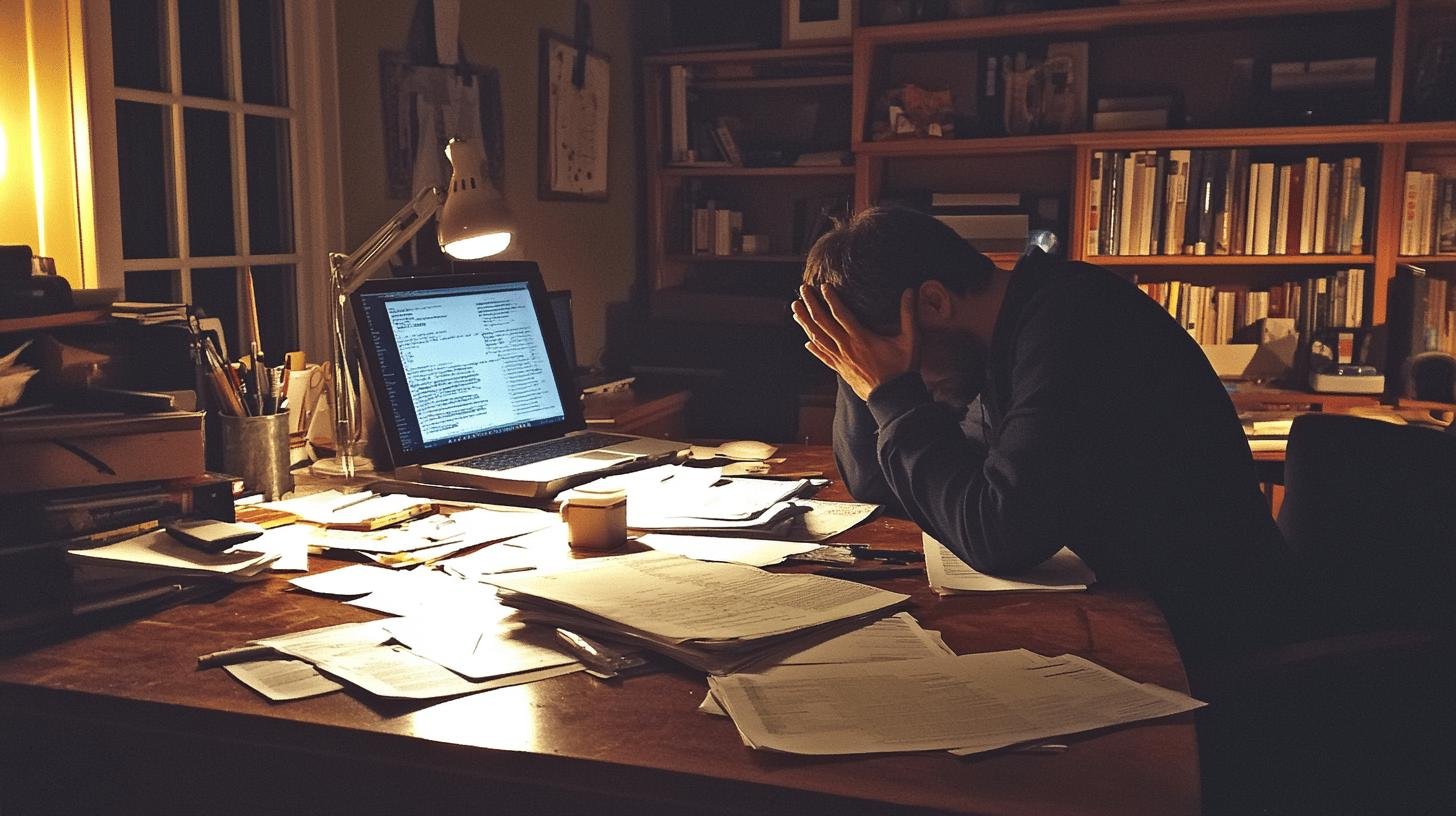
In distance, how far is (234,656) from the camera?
113 cm

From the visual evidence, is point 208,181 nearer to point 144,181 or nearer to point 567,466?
point 144,181

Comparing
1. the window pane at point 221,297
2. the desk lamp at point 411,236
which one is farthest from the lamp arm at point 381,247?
the window pane at point 221,297

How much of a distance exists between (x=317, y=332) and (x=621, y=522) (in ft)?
4.39

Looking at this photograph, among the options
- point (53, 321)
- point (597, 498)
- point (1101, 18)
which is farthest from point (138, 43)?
point (1101, 18)

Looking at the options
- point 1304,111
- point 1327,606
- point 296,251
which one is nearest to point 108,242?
point 296,251

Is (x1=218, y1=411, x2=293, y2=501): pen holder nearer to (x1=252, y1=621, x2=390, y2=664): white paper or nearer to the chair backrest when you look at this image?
(x1=252, y1=621, x2=390, y2=664): white paper

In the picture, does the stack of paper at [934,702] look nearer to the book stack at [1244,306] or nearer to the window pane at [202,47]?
the window pane at [202,47]

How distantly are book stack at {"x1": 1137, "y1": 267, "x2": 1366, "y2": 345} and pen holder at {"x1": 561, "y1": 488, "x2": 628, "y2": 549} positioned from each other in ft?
8.34

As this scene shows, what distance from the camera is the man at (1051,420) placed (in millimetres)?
1415

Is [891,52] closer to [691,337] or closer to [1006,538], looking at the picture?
[691,337]

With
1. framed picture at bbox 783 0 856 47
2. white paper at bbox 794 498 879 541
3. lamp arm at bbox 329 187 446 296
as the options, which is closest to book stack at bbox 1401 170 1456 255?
framed picture at bbox 783 0 856 47

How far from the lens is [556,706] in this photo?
1020 mm

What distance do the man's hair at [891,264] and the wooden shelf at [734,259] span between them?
2440mm

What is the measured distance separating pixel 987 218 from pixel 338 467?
2380 mm
